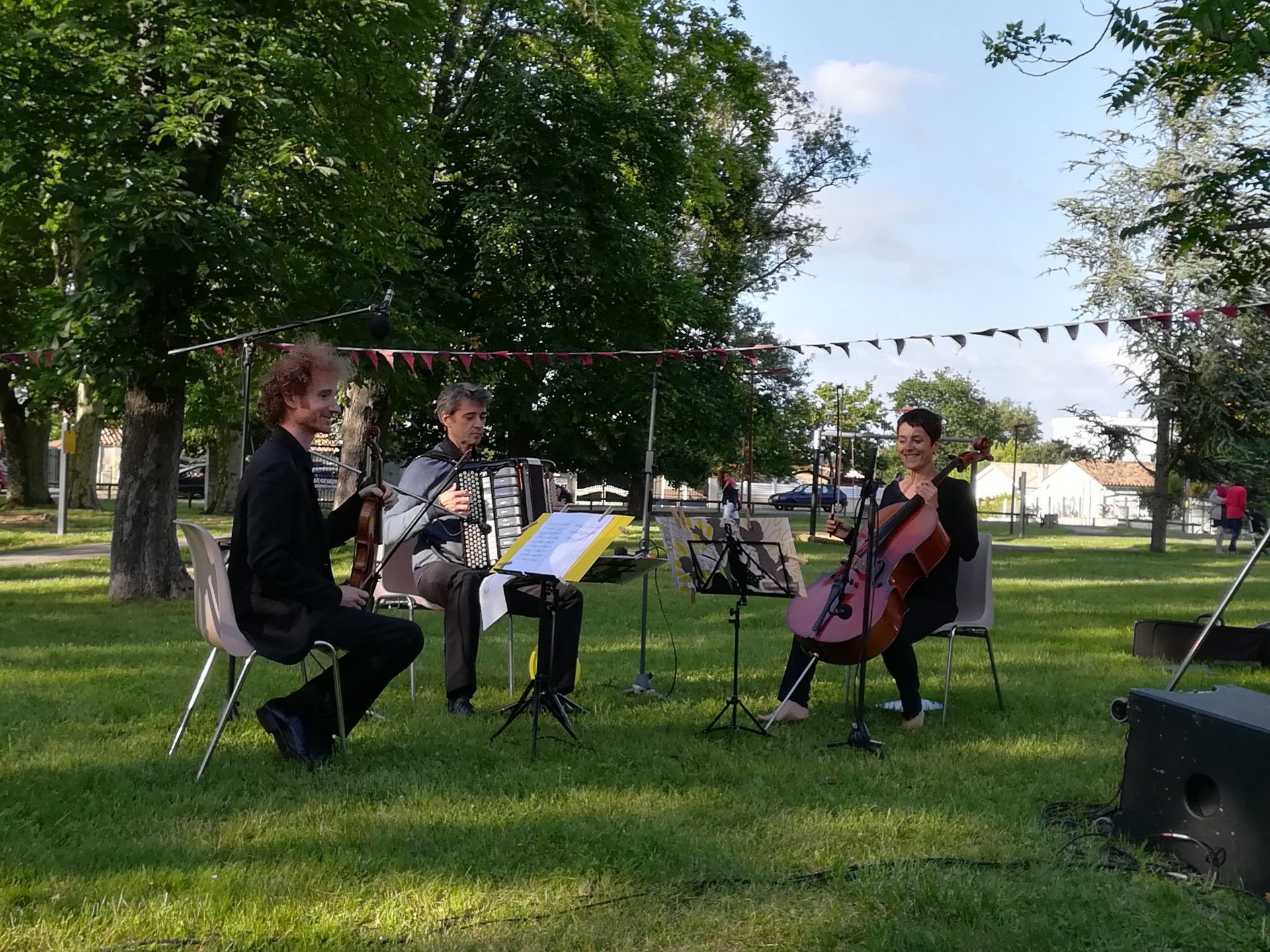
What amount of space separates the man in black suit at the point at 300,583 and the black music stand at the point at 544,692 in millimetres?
603

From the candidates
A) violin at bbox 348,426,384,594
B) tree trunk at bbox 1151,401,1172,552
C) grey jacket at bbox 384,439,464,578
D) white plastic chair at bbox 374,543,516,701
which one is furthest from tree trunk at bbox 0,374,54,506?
tree trunk at bbox 1151,401,1172,552

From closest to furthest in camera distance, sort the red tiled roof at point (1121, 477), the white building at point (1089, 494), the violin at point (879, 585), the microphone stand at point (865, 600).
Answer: the microphone stand at point (865, 600) < the violin at point (879, 585) < the white building at point (1089, 494) < the red tiled roof at point (1121, 477)

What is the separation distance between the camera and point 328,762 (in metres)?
5.36

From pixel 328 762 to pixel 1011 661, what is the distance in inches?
217

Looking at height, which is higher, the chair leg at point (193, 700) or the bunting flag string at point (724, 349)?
the bunting flag string at point (724, 349)

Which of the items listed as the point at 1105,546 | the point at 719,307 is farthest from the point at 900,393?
the point at 719,307

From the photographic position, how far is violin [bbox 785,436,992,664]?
6043 millimetres

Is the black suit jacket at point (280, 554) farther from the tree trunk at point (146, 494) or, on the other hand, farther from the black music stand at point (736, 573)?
the tree trunk at point (146, 494)

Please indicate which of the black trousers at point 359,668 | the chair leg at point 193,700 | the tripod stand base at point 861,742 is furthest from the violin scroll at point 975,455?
the chair leg at point 193,700

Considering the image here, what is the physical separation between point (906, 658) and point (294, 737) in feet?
10.3

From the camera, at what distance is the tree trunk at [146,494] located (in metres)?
11.9

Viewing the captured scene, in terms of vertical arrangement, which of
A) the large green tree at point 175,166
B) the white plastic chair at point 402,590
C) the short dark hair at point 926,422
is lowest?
the white plastic chair at point 402,590

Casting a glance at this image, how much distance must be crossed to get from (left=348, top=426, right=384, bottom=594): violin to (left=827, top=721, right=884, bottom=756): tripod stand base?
2.35 m

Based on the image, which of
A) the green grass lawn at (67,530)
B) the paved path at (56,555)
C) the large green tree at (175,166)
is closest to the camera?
the large green tree at (175,166)
